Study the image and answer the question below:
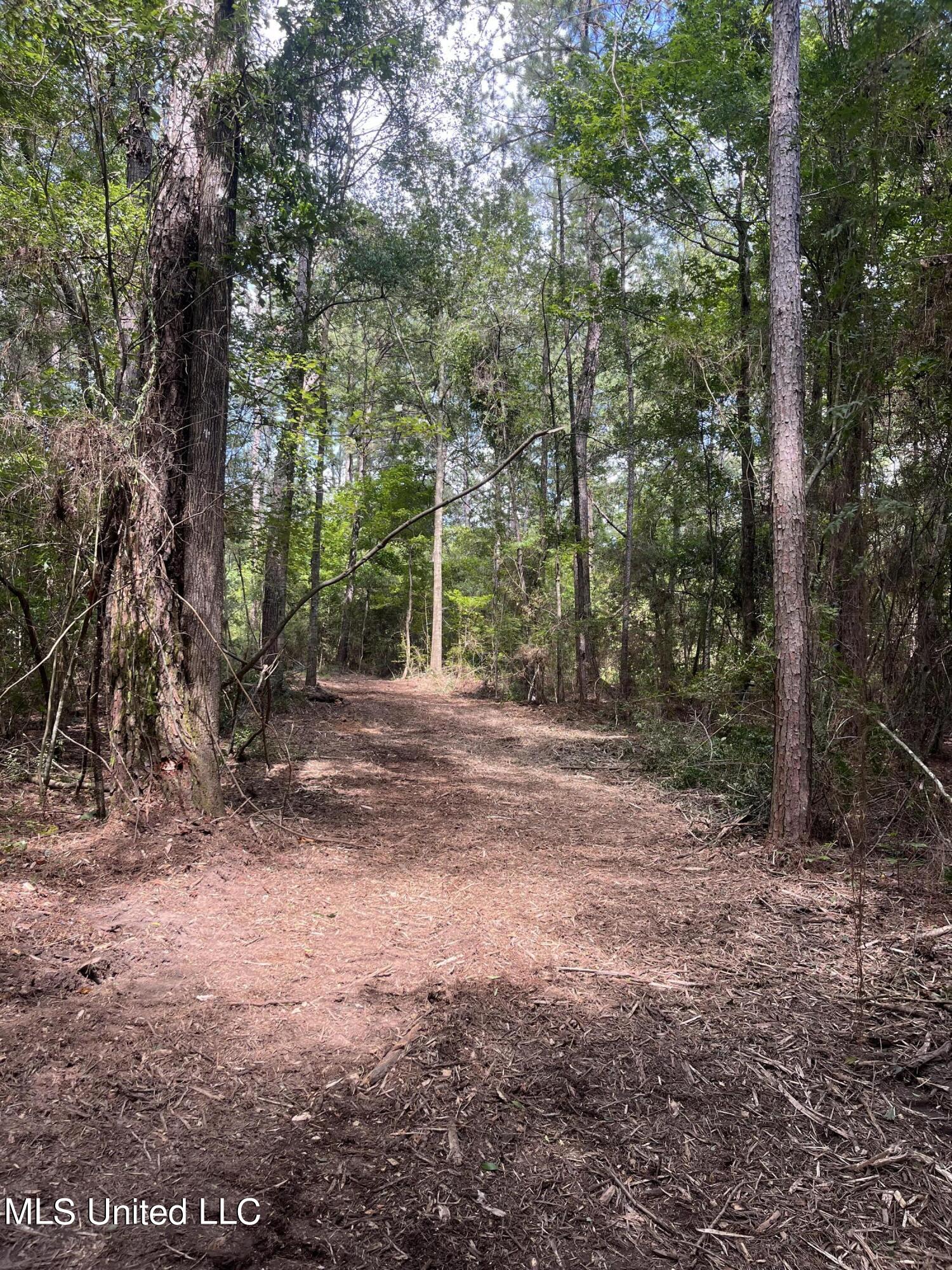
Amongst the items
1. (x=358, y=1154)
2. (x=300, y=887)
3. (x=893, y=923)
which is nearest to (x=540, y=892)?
(x=300, y=887)

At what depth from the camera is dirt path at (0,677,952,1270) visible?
1657 mm

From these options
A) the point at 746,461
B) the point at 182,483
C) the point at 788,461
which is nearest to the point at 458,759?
the point at 182,483

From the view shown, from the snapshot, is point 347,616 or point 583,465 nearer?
point 583,465

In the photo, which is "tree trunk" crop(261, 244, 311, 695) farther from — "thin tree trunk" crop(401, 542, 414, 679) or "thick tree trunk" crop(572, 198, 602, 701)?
"thin tree trunk" crop(401, 542, 414, 679)

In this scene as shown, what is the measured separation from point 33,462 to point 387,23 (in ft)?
31.8

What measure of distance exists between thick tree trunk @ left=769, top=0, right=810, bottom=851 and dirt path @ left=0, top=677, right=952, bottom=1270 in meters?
0.68

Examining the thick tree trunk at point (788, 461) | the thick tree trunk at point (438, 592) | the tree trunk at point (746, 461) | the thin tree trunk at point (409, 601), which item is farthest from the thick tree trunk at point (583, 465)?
the thin tree trunk at point (409, 601)

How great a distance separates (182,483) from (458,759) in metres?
4.85

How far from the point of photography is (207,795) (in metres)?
4.41

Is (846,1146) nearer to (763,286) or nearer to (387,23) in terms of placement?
(763,286)

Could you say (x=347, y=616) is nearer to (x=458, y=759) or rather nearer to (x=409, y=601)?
(x=409, y=601)

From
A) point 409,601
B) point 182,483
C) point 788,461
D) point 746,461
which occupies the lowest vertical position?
point 182,483

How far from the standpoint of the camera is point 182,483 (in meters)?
4.52

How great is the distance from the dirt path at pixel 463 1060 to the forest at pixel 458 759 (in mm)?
16
